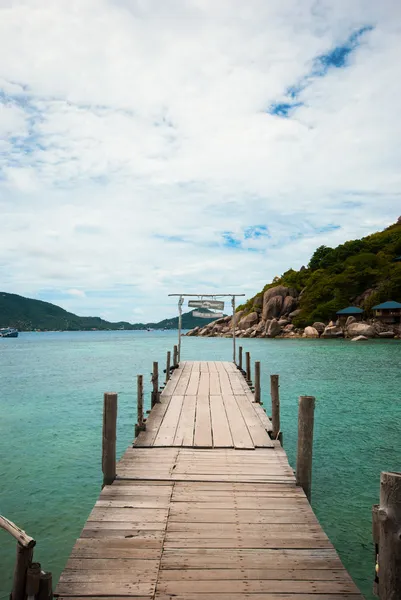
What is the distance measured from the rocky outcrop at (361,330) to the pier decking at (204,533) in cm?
6460

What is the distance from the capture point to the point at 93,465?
1196 cm

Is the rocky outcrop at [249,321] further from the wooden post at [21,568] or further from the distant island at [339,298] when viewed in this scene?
the wooden post at [21,568]

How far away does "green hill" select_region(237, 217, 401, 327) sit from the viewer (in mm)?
79925

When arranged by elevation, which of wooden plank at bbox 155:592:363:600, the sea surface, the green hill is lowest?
the sea surface

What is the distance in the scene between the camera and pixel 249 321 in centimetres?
Result: 9200

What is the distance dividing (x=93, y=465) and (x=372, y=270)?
81.5 meters

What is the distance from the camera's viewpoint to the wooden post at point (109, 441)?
6.77 meters

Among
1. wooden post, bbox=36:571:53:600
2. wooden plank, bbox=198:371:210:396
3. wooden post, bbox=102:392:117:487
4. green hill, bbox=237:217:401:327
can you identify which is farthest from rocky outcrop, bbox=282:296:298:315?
wooden post, bbox=36:571:53:600

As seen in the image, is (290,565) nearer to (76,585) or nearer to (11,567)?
(76,585)

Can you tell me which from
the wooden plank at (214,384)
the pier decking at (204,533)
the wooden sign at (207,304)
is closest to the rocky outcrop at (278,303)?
the wooden sign at (207,304)

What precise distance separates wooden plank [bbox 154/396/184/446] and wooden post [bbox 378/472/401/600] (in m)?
5.83

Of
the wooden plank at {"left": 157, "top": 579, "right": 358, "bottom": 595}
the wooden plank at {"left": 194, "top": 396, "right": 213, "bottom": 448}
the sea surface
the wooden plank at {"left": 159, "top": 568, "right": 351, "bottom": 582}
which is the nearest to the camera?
the wooden plank at {"left": 157, "top": 579, "right": 358, "bottom": 595}

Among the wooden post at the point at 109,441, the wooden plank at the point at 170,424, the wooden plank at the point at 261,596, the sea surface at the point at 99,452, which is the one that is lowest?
the sea surface at the point at 99,452

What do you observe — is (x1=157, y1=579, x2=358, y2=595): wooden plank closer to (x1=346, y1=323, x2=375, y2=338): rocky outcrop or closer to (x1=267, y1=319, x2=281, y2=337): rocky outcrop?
(x1=346, y1=323, x2=375, y2=338): rocky outcrop
